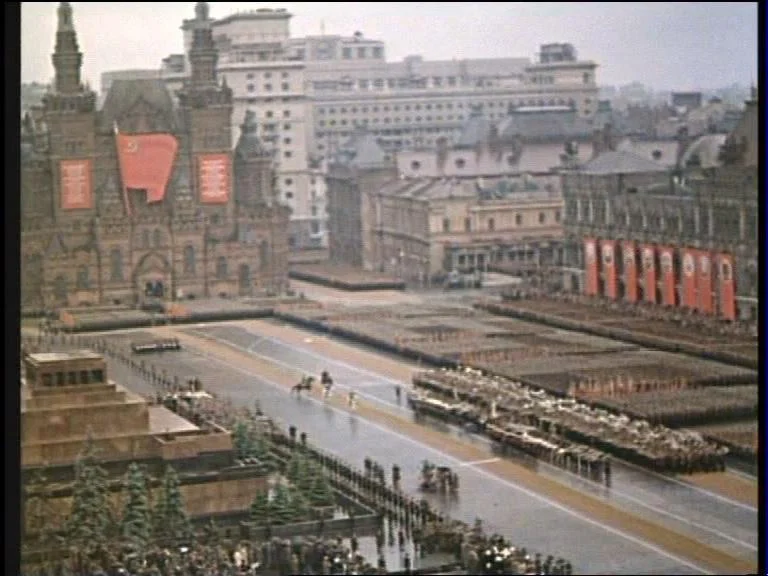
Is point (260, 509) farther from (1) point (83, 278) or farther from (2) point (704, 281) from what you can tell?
(2) point (704, 281)

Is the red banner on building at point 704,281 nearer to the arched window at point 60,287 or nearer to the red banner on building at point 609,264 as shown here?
the red banner on building at point 609,264

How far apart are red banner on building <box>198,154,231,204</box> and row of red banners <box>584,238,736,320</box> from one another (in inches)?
70.0

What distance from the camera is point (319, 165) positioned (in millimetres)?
7598

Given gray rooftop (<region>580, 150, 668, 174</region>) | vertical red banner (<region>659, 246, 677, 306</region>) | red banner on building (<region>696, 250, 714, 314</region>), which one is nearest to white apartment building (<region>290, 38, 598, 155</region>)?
gray rooftop (<region>580, 150, 668, 174</region>)

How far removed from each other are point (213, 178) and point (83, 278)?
68 centimetres

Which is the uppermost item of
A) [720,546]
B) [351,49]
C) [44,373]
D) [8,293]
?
[351,49]

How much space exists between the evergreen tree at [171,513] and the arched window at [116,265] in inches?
54.0

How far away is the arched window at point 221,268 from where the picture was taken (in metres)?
6.30

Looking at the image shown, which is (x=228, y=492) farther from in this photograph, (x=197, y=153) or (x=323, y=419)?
(x=197, y=153)

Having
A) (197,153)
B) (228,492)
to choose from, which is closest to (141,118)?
(197,153)

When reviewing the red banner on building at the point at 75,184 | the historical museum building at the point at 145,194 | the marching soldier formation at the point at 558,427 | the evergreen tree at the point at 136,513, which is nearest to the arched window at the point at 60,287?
the historical museum building at the point at 145,194

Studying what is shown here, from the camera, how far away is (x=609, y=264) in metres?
7.37

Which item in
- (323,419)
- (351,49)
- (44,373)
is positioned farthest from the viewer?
(351,49)

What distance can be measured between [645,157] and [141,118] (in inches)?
111
